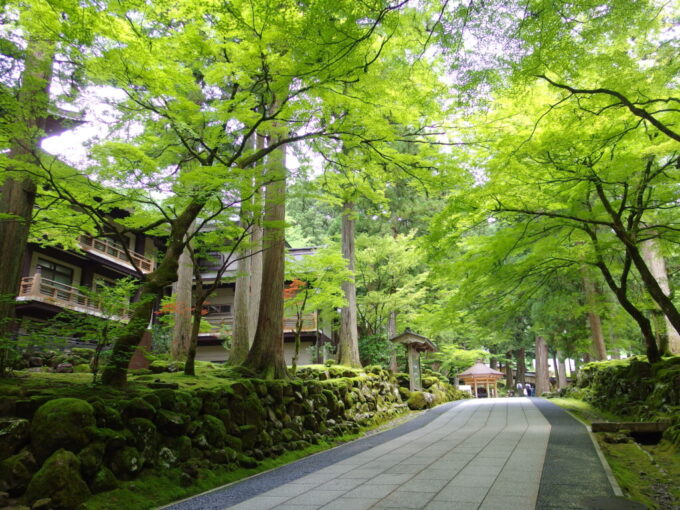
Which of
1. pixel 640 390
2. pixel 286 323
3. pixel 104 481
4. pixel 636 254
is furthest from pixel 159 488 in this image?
pixel 286 323

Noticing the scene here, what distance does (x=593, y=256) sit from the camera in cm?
912

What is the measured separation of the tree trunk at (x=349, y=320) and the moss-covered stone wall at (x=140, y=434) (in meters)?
4.80

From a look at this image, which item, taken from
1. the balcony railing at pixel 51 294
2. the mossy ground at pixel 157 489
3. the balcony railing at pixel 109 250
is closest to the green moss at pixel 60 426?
the mossy ground at pixel 157 489

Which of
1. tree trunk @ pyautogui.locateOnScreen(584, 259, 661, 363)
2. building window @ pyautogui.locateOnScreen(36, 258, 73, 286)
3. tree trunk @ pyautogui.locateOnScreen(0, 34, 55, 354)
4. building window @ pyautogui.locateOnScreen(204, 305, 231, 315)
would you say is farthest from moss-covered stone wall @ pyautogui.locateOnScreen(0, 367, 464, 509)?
building window @ pyautogui.locateOnScreen(36, 258, 73, 286)

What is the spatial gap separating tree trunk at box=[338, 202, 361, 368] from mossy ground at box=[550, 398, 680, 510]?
7629 millimetres

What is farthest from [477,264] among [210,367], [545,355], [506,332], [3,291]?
[545,355]

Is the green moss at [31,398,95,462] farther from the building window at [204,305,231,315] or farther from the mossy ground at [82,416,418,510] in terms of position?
the building window at [204,305,231,315]

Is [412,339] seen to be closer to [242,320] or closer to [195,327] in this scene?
[242,320]

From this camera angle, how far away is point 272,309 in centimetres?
892

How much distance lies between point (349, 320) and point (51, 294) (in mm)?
11125

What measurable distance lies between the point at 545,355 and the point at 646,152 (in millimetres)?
21984

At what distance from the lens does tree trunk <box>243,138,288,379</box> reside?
8586 millimetres

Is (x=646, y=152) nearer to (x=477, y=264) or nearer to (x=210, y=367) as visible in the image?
(x=477, y=264)

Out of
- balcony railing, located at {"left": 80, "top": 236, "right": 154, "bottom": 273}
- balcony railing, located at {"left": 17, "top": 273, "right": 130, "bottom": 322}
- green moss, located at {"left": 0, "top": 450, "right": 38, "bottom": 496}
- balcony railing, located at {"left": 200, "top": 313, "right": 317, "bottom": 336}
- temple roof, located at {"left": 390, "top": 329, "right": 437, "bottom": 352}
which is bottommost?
green moss, located at {"left": 0, "top": 450, "right": 38, "bottom": 496}
